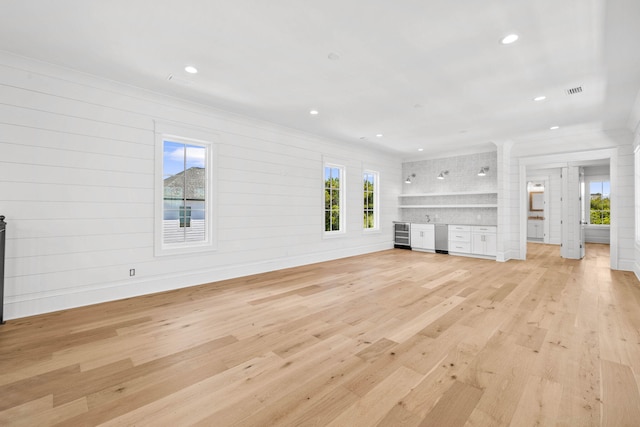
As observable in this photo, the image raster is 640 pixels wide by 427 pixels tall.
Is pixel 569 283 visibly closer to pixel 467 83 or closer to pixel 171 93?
pixel 467 83

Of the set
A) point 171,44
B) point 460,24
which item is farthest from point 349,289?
point 171,44

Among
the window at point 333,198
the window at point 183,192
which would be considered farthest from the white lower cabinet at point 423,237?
the window at point 183,192

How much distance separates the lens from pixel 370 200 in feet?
26.7

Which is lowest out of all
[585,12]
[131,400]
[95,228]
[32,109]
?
[131,400]

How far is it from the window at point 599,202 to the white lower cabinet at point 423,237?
255 inches

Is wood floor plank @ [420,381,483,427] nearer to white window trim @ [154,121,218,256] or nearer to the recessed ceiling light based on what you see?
the recessed ceiling light

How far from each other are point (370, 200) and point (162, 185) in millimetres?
5369

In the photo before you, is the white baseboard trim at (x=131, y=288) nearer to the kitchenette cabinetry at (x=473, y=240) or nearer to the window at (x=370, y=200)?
the window at (x=370, y=200)

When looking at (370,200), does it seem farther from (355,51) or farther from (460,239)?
(355,51)

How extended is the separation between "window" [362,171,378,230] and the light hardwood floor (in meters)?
3.93

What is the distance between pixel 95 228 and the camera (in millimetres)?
3654

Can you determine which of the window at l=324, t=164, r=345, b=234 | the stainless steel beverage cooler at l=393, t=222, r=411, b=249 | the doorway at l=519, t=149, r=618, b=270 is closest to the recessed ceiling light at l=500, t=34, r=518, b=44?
the window at l=324, t=164, r=345, b=234

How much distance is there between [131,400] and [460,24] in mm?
3785

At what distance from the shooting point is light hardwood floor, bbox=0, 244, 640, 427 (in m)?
1.69
